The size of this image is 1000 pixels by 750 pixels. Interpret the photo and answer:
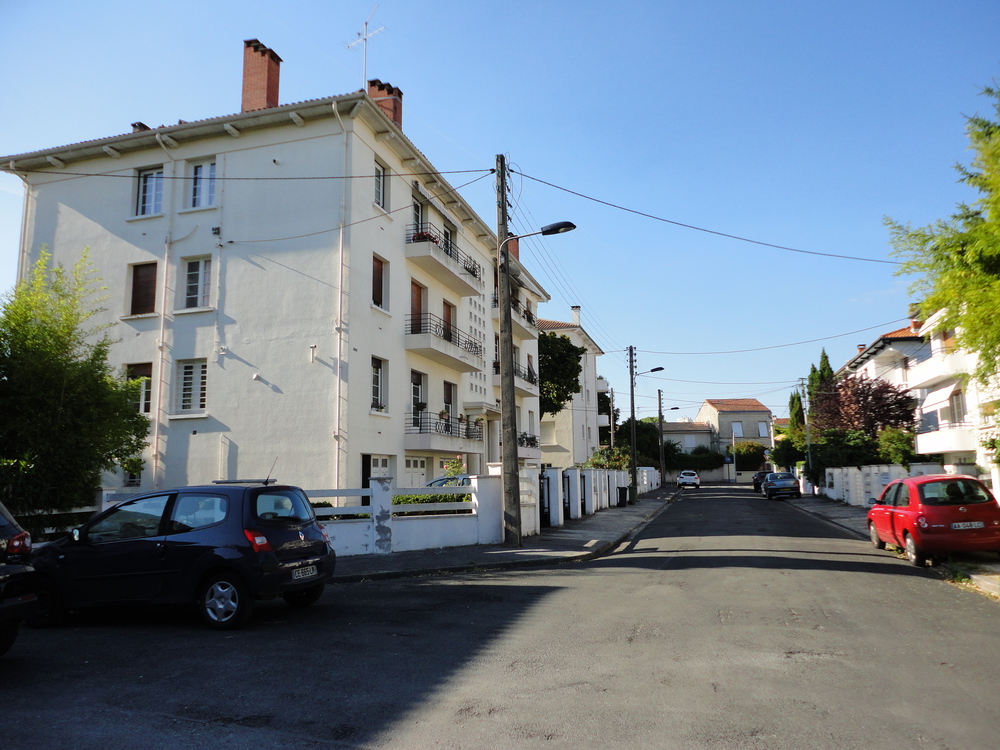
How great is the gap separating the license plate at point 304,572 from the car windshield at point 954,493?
33.5ft

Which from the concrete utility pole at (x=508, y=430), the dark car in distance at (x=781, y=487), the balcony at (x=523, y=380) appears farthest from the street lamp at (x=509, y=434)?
the dark car in distance at (x=781, y=487)

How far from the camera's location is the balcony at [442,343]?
22.1 meters

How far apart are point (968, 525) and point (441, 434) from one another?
14796 millimetres

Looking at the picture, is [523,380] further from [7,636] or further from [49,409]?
[7,636]

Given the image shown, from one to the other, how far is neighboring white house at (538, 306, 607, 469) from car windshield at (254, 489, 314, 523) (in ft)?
124

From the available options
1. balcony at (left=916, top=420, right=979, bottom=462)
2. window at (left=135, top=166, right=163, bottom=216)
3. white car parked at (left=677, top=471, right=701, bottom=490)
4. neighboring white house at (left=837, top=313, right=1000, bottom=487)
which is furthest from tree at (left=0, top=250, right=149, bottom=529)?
white car parked at (left=677, top=471, right=701, bottom=490)

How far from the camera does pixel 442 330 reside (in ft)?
80.6

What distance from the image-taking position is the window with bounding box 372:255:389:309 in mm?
21094

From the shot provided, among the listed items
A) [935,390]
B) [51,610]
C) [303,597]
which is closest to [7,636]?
[51,610]

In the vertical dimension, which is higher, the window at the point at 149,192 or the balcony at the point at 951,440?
the window at the point at 149,192

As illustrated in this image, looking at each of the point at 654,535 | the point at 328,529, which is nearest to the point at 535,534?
the point at 654,535

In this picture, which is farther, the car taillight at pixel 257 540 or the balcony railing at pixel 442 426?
the balcony railing at pixel 442 426

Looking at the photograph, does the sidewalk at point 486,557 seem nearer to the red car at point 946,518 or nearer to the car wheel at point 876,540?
the car wheel at point 876,540

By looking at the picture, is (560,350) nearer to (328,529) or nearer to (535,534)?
(535,534)
